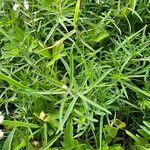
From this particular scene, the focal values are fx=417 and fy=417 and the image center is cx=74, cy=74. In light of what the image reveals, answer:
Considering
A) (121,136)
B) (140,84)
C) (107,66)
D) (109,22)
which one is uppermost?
(109,22)

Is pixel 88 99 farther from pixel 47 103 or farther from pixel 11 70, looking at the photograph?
pixel 11 70

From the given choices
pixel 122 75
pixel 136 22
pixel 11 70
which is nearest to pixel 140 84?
pixel 122 75

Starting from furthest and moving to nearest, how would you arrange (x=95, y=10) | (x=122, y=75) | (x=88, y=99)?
(x=95, y=10), (x=122, y=75), (x=88, y=99)

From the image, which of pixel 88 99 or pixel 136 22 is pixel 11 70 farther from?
pixel 136 22

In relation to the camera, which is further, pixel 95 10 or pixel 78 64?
pixel 95 10

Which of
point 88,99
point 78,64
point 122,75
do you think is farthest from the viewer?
point 78,64

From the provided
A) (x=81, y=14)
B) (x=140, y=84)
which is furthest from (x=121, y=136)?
(x=81, y=14)

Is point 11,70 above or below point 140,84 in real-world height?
above
